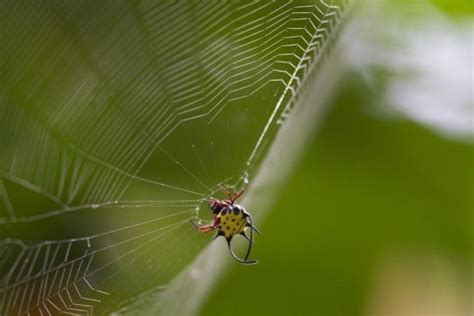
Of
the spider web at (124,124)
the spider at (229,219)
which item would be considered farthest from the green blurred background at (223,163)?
the spider at (229,219)

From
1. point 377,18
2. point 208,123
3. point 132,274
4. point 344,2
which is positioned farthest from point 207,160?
point 377,18

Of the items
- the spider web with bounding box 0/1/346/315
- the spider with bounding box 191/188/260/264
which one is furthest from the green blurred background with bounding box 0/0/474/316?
the spider with bounding box 191/188/260/264

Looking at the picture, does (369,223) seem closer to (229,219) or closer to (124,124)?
(229,219)

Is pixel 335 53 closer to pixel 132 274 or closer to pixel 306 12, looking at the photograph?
pixel 306 12

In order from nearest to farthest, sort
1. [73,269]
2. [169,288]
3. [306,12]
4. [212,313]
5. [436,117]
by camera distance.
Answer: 1. [73,269]
2. [306,12]
3. [212,313]
4. [169,288]
5. [436,117]

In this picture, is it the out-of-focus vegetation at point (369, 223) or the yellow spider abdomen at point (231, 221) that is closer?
the yellow spider abdomen at point (231, 221)

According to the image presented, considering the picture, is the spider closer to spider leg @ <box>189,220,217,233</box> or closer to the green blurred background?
spider leg @ <box>189,220,217,233</box>

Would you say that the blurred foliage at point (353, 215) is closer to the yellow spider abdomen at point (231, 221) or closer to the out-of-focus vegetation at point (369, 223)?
the out-of-focus vegetation at point (369, 223)
